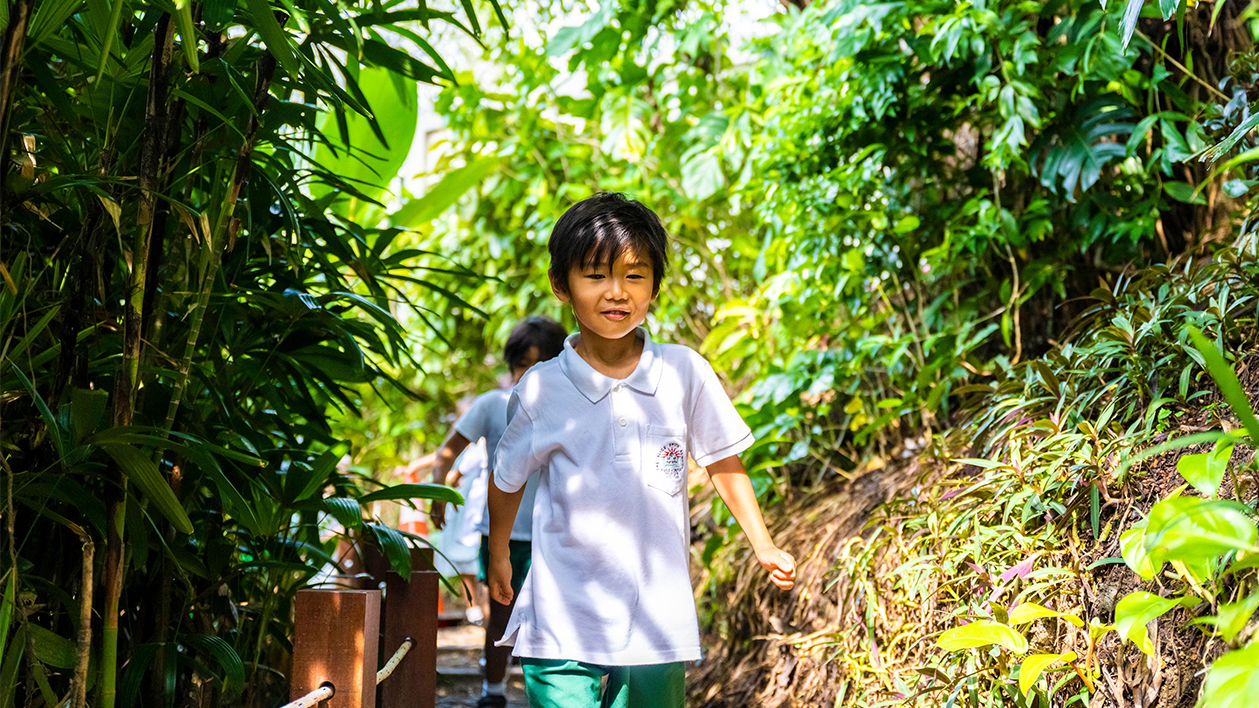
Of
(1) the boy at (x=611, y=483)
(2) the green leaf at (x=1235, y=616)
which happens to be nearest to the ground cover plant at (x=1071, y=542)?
(2) the green leaf at (x=1235, y=616)

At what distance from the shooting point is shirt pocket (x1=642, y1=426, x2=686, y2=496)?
1689 mm

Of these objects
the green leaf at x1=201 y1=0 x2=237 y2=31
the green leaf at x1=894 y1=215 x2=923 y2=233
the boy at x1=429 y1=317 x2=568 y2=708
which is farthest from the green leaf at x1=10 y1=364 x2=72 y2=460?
the green leaf at x1=894 y1=215 x2=923 y2=233

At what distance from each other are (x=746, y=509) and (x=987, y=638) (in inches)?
18.0

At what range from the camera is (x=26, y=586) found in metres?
1.33

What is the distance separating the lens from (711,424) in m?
1.77

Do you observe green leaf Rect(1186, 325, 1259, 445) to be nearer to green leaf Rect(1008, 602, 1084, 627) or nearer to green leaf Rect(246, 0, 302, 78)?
green leaf Rect(1008, 602, 1084, 627)

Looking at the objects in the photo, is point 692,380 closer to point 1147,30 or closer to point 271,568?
point 271,568

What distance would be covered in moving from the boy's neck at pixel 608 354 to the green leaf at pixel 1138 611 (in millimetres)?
883

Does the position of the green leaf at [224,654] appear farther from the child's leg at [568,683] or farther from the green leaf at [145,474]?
the child's leg at [568,683]

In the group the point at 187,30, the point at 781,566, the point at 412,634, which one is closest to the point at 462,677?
the point at 412,634

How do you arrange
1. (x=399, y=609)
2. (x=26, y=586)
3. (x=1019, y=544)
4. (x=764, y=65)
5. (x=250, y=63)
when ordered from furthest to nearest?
(x=764, y=65), (x=399, y=609), (x=1019, y=544), (x=250, y=63), (x=26, y=586)

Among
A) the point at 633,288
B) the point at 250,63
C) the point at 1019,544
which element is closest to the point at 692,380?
the point at 633,288

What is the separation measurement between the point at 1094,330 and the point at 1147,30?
999 millimetres

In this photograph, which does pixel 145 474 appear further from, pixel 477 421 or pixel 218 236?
pixel 477 421
